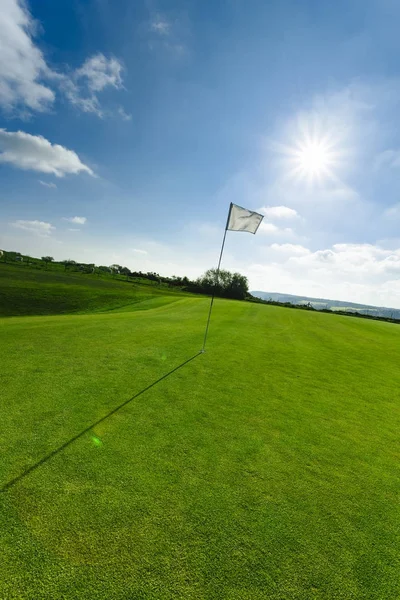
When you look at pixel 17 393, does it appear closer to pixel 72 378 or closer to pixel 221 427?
pixel 72 378

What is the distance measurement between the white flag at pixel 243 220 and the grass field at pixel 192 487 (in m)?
6.77

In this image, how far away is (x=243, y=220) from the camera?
1197 cm

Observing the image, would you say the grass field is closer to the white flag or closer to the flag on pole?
the flag on pole

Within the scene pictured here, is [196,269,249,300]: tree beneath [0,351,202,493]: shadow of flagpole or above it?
above

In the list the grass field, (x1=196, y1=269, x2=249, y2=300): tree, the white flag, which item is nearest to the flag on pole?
the white flag

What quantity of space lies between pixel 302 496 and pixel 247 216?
33.9 feet

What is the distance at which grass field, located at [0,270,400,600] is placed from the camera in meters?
2.62

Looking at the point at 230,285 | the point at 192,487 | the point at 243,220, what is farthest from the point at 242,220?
the point at 230,285

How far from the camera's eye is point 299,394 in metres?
7.33

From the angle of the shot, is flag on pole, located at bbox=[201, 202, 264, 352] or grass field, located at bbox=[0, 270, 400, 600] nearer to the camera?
grass field, located at bbox=[0, 270, 400, 600]

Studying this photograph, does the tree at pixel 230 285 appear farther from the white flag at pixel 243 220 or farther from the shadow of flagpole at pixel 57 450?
the shadow of flagpole at pixel 57 450

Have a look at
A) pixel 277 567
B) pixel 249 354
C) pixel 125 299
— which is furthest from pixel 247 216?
pixel 125 299

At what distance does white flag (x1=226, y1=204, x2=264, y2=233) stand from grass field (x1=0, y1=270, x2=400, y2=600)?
6.77 meters

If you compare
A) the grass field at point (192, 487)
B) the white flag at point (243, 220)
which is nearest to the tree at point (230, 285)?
the white flag at point (243, 220)
